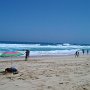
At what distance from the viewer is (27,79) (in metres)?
10.5

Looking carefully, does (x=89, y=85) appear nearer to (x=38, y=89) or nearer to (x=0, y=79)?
(x=38, y=89)

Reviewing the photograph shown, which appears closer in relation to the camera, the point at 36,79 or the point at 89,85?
the point at 89,85

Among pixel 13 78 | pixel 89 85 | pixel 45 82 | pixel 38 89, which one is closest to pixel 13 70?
pixel 13 78

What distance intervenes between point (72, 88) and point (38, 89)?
145 cm

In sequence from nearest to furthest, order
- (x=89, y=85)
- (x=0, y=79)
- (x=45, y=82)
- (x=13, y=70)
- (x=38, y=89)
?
(x=38, y=89) < (x=89, y=85) < (x=45, y=82) < (x=0, y=79) < (x=13, y=70)

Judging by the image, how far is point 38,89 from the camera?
847 cm

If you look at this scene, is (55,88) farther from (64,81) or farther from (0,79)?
(0,79)

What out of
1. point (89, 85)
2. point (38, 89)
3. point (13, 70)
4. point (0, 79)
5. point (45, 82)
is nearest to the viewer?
→ point (38, 89)

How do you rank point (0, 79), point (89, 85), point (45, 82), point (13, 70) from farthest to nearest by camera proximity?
point (13, 70)
point (0, 79)
point (45, 82)
point (89, 85)

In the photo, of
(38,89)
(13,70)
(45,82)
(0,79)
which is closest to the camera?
(38,89)

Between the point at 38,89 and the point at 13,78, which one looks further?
the point at 13,78

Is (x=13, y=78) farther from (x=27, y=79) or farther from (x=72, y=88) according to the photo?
(x=72, y=88)

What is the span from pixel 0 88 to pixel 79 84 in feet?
11.6

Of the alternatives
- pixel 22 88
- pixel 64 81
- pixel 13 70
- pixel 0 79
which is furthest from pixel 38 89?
pixel 13 70
